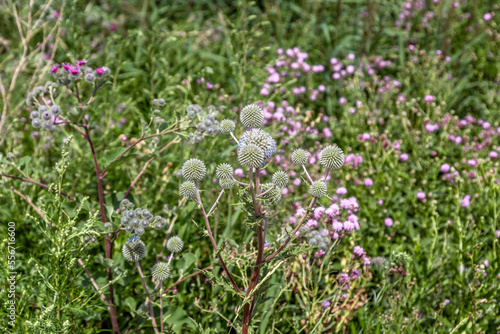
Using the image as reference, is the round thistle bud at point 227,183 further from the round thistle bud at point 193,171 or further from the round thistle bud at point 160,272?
the round thistle bud at point 160,272

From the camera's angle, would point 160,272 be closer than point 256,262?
No

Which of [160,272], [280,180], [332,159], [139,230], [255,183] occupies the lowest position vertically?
[160,272]

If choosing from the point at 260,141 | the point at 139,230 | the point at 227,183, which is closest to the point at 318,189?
the point at 260,141

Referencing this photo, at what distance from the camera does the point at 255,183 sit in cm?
243

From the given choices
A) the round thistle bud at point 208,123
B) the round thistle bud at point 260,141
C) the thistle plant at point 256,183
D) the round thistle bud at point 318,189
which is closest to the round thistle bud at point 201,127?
the round thistle bud at point 208,123

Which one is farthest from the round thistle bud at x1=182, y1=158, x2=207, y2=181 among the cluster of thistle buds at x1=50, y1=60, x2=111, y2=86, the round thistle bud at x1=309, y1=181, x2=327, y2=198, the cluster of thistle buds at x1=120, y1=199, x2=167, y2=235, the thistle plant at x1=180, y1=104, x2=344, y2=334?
the cluster of thistle buds at x1=50, y1=60, x2=111, y2=86

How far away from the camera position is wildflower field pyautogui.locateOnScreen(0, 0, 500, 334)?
2.37 metres

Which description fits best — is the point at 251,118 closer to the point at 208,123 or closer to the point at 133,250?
the point at 208,123

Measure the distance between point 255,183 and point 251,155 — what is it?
0.60 meters

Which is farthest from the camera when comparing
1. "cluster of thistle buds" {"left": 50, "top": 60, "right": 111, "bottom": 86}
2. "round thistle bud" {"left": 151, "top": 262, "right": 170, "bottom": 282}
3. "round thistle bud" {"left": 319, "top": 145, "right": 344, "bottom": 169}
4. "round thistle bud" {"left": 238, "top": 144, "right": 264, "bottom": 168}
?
"cluster of thistle buds" {"left": 50, "top": 60, "right": 111, "bottom": 86}

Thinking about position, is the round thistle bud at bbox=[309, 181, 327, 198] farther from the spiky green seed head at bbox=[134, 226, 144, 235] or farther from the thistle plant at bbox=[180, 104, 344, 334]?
the spiky green seed head at bbox=[134, 226, 144, 235]

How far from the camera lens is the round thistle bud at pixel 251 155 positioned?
1835mm

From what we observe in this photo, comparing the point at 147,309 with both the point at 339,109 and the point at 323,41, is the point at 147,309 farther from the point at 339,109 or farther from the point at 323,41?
the point at 323,41

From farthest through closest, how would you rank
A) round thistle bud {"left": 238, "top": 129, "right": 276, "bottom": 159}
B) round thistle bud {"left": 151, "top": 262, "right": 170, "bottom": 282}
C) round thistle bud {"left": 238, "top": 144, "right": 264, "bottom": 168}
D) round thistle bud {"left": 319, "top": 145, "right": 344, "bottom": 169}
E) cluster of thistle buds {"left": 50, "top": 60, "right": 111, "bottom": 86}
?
cluster of thistle buds {"left": 50, "top": 60, "right": 111, "bottom": 86}, round thistle bud {"left": 151, "top": 262, "right": 170, "bottom": 282}, round thistle bud {"left": 319, "top": 145, "right": 344, "bottom": 169}, round thistle bud {"left": 238, "top": 129, "right": 276, "bottom": 159}, round thistle bud {"left": 238, "top": 144, "right": 264, "bottom": 168}
